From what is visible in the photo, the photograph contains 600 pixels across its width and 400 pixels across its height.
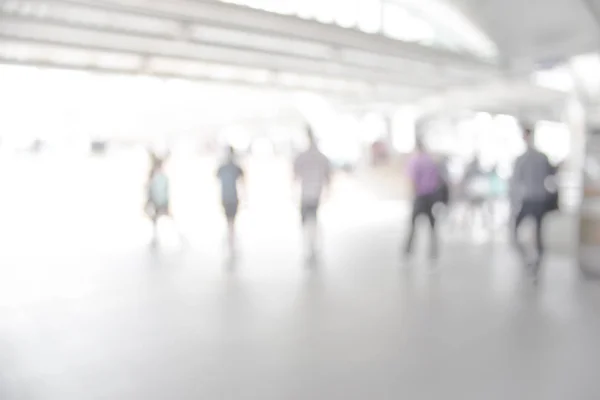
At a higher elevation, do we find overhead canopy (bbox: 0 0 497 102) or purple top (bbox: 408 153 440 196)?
overhead canopy (bbox: 0 0 497 102)

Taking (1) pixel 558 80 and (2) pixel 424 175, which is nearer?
(2) pixel 424 175

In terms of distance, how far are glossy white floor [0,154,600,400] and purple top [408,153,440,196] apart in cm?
113

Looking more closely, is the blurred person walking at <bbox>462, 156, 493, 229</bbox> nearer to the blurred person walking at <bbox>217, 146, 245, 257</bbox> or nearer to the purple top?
the purple top

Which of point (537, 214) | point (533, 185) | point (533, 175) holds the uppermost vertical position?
point (533, 175)

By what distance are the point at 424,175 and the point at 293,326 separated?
140 inches

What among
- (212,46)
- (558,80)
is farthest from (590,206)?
(558,80)

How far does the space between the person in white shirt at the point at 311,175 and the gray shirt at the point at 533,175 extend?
263cm

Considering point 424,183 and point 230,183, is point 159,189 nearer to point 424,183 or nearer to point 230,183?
point 230,183

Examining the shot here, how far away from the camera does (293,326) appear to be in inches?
166

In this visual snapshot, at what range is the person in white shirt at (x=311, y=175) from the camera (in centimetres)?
719

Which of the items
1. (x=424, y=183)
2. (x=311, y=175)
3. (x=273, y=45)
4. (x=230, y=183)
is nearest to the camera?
(x=424, y=183)

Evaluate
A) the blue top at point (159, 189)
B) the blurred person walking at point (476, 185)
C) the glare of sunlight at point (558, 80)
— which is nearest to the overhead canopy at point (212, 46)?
the blue top at point (159, 189)

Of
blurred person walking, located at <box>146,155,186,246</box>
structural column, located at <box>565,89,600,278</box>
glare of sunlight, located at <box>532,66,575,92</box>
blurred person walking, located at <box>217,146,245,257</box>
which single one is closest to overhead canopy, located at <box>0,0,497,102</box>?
blurred person walking, located at <box>146,155,186,246</box>

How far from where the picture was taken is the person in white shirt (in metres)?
7.19
